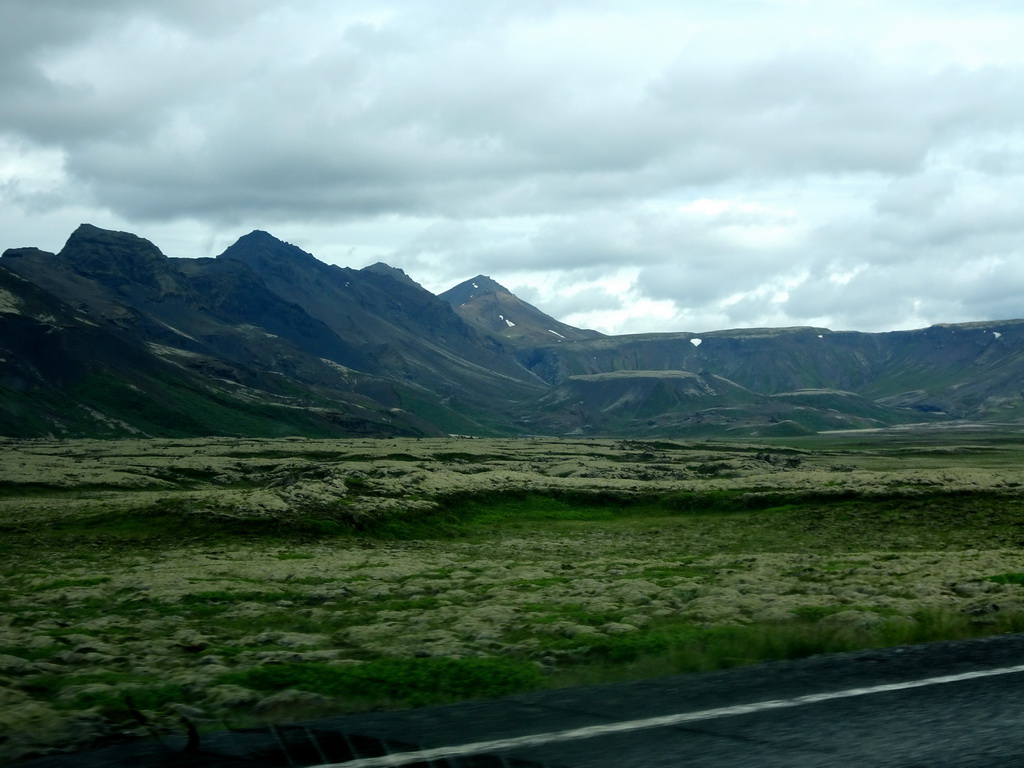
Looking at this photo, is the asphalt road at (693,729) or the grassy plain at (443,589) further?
the grassy plain at (443,589)

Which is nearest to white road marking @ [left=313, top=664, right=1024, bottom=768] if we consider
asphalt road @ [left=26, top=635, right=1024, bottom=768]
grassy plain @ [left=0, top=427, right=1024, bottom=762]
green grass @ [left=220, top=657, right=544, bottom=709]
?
asphalt road @ [left=26, top=635, right=1024, bottom=768]

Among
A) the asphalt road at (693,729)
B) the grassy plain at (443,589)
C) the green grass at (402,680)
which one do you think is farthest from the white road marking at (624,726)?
the grassy plain at (443,589)

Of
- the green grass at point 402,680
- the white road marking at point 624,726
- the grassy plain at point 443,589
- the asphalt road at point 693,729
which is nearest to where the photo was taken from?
the white road marking at point 624,726

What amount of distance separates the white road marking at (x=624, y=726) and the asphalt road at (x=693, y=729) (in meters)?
0.02

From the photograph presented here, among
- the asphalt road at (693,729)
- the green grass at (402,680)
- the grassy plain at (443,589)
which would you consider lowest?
the grassy plain at (443,589)

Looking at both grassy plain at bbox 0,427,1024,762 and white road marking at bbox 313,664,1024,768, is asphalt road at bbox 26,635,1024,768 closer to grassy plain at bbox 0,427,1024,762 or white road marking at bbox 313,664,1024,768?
white road marking at bbox 313,664,1024,768

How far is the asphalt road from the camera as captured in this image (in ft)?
30.9

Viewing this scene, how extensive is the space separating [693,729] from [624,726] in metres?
0.78

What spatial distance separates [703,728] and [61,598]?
2262cm

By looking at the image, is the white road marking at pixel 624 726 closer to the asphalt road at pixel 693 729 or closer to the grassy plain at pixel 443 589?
the asphalt road at pixel 693 729

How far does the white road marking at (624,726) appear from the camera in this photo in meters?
9.30

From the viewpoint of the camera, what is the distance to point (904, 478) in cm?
6550

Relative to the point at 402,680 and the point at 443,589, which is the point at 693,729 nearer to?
the point at 402,680

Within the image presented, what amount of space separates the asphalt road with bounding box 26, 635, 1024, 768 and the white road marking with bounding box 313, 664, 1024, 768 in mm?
21
